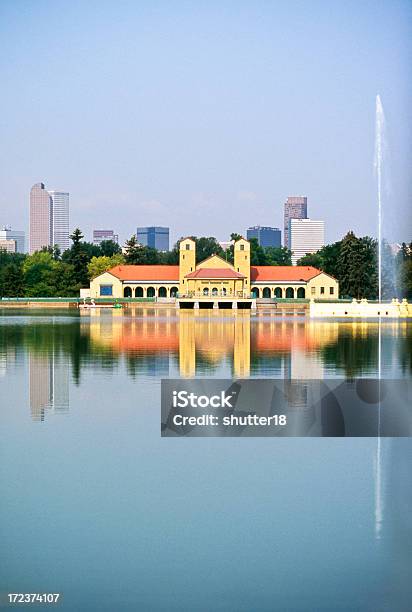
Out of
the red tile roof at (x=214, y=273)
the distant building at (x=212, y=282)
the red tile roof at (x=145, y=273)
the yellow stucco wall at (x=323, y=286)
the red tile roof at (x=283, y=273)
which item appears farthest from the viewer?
the red tile roof at (x=283, y=273)

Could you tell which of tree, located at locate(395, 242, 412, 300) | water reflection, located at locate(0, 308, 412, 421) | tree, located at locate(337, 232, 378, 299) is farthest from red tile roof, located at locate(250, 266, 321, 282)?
water reflection, located at locate(0, 308, 412, 421)

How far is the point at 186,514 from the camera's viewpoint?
27.8ft

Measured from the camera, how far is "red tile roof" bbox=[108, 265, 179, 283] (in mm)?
88250

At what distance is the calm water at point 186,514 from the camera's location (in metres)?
6.77

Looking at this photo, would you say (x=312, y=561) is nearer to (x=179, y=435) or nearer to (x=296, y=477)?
(x=296, y=477)

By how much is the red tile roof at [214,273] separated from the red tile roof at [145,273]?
7.60ft

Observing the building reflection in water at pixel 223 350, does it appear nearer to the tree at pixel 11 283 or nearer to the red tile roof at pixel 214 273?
the tree at pixel 11 283

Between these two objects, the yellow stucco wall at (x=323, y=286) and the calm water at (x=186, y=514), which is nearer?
the calm water at (x=186, y=514)

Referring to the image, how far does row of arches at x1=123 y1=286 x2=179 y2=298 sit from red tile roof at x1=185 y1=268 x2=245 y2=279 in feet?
8.59

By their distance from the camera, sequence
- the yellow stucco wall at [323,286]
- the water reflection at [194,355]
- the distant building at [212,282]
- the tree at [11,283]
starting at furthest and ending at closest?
1. the distant building at [212,282]
2. the yellow stucco wall at [323,286]
3. the tree at [11,283]
4. the water reflection at [194,355]

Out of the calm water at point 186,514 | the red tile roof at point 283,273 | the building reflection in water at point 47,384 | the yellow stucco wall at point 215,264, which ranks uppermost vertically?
the yellow stucco wall at point 215,264

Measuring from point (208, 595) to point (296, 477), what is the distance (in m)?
3.52

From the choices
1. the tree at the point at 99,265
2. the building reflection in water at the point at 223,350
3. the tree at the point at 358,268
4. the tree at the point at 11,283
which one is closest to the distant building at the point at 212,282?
the tree at the point at 358,268

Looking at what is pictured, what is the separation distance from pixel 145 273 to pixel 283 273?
13.6 meters
